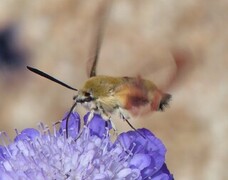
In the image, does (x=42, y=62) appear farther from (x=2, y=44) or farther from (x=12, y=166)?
(x=12, y=166)

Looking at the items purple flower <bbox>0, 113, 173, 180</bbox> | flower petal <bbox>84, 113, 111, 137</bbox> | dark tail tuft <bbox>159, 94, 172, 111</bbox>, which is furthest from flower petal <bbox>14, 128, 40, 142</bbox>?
dark tail tuft <bbox>159, 94, 172, 111</bbox>

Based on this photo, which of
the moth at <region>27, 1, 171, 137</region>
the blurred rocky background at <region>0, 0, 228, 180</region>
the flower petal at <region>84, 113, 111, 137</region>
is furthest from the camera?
the blurred rocky background at <region>0, 0, 228, 180</region>

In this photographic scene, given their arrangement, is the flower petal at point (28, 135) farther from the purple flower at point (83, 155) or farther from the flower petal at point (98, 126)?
the flower petal at point (98, 126)

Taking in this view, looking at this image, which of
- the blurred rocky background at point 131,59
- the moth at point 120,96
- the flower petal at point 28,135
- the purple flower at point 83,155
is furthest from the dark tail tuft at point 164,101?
the blurred rocky background at point 131,59

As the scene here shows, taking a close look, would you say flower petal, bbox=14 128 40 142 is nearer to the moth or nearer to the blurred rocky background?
the moth

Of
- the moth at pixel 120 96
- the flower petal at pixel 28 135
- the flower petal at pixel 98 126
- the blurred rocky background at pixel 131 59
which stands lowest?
the flower petal at pixel 28 135

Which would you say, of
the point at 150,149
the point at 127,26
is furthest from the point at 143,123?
the point at 150,149

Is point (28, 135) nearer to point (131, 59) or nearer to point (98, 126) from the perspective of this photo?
point (98, 126)
